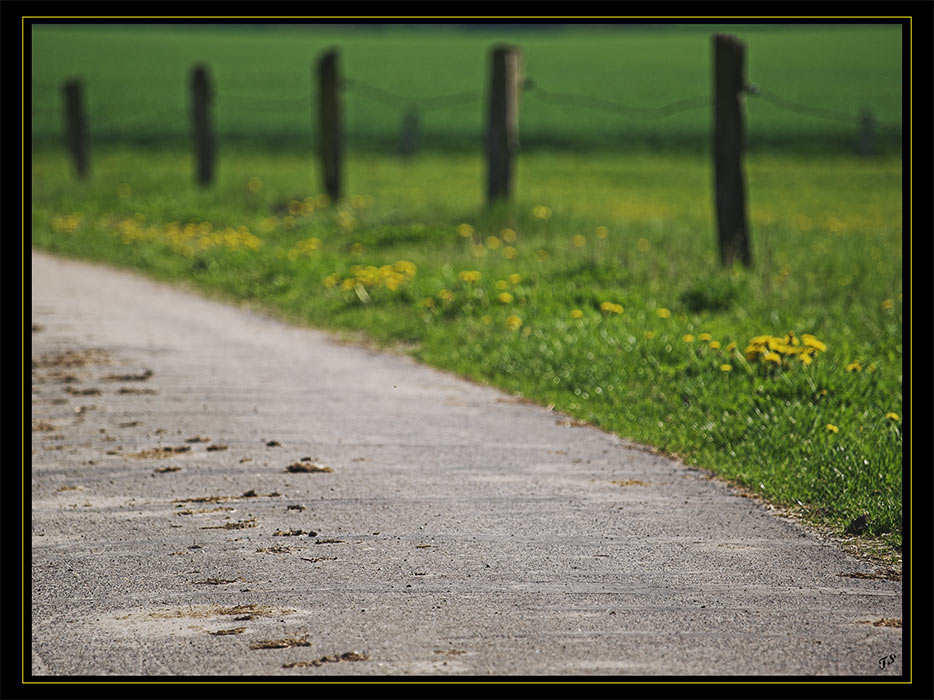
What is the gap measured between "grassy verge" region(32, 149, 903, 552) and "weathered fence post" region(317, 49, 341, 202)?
0.52m

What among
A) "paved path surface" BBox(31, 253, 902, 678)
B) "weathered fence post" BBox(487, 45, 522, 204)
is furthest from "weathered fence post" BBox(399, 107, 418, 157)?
"paved path surface" BBox(31, 253, 902, 678)

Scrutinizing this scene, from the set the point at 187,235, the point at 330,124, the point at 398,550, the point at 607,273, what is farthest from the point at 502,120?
the point at 398,550

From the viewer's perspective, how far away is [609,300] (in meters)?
10.0

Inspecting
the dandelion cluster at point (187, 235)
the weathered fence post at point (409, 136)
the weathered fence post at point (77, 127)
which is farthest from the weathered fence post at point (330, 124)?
the weathered fence post at point (409, 136)

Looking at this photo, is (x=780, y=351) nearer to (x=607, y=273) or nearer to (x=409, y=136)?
(x=607, y=273)

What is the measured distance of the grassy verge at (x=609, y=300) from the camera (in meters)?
6.68

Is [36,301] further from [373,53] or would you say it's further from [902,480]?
[373,53]

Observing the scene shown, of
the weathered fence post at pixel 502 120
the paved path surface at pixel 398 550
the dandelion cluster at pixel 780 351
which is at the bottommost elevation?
the paved path surface at pixel 398 550

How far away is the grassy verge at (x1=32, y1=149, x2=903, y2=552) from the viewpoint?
A: 6.68 meters

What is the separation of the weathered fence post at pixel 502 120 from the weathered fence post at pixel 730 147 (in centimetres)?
311

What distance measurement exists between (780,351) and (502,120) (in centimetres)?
757

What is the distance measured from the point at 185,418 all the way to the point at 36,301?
4.53 meters

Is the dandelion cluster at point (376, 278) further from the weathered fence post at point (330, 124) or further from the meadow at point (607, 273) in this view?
the weathered fence post at point (330, 124)

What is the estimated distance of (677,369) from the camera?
314 inches
